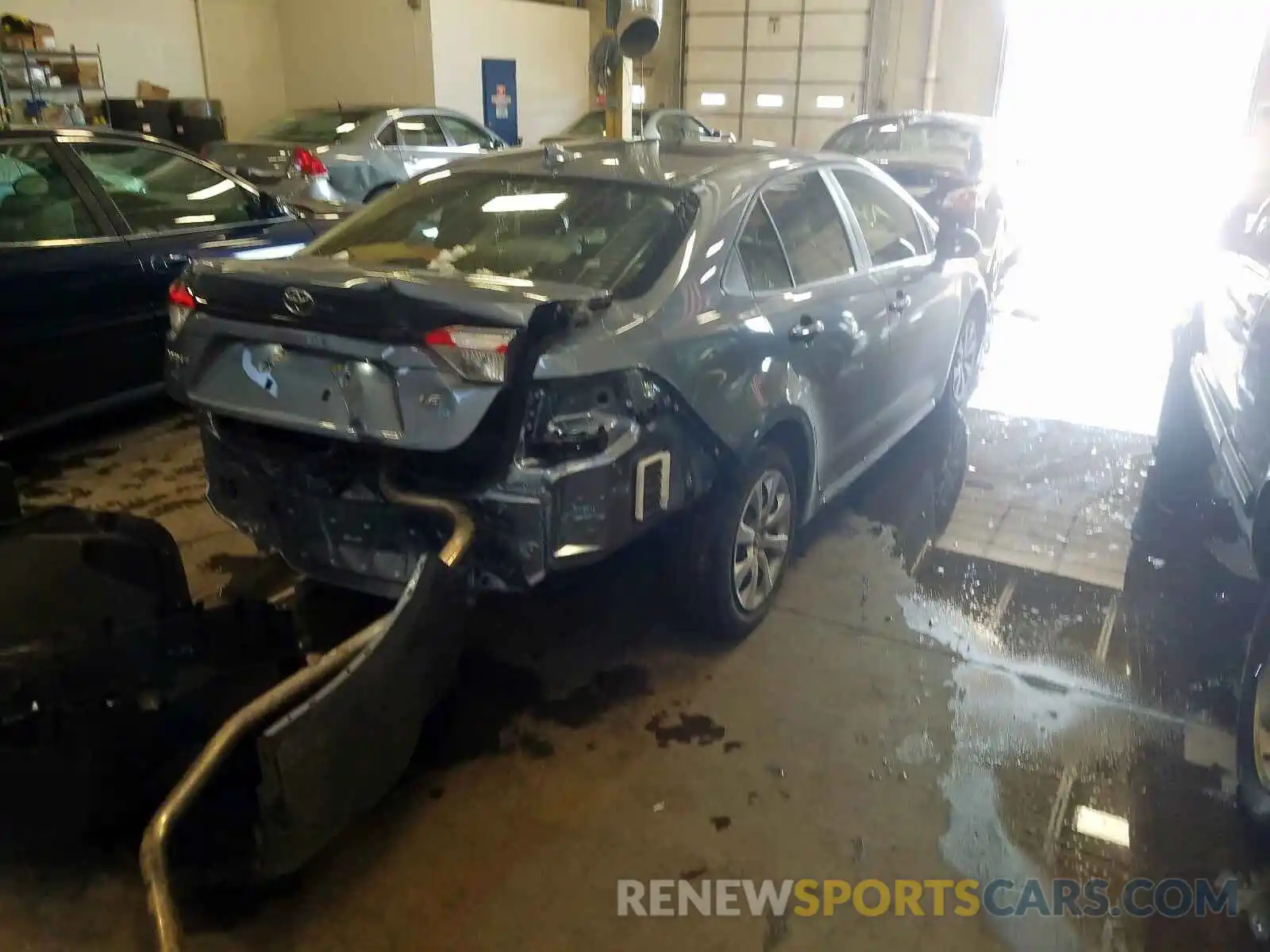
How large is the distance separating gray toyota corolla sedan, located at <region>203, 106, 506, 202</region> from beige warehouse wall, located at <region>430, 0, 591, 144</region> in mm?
3081

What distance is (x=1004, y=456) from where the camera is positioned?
537 centimetres

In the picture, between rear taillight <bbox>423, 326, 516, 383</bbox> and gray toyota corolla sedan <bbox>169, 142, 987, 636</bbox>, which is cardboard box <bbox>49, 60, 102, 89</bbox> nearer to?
gray toyota corolla sedan <bbox>169, 142, 987, 636</bbox>

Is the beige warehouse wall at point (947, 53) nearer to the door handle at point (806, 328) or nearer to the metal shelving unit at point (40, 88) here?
the metal shelving unit at point (40, 88)

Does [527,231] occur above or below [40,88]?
below

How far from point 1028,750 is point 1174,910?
2.01 feet

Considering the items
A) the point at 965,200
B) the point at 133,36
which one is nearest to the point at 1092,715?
the point at 965,200

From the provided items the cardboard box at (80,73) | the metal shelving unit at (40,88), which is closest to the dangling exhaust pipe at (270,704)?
the metal shelving unit at (40,88)

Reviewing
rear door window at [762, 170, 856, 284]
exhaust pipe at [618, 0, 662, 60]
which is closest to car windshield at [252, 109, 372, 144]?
exhaust pipe at [618, 0, 662, 60]

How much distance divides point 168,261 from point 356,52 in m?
9.69

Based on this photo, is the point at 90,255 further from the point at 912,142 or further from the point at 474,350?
the point at 912,142

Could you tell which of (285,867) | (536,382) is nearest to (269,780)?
(285,867)

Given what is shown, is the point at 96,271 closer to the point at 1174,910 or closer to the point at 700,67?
the point at 1174,910

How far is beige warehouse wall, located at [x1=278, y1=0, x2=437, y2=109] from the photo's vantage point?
1278 cm

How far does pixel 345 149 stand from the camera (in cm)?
921
